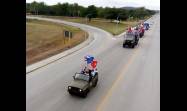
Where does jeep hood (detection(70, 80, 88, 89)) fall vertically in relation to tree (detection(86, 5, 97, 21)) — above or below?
below

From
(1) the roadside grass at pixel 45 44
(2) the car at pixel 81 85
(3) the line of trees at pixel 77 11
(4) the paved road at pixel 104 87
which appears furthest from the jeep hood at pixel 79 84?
(3) the line of trees at pixel 77 11

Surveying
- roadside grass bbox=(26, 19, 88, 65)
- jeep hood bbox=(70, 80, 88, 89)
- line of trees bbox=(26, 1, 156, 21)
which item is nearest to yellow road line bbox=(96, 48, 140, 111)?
jeep hood bbox=(70, 80, 88, 89)

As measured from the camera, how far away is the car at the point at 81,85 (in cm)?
1548

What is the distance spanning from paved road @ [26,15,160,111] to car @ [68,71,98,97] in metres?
0.35

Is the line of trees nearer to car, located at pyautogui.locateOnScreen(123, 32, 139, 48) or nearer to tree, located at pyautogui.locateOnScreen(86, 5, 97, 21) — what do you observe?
tree, located at pyautogui.locateOnScreen(86, 5, 97, 21)

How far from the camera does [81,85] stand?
15.7m

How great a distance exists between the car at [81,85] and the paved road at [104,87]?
35 centimetres

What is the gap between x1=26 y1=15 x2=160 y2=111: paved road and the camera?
14541mm

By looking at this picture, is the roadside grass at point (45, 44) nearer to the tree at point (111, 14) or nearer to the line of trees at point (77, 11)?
the tree at point (111, 14)
